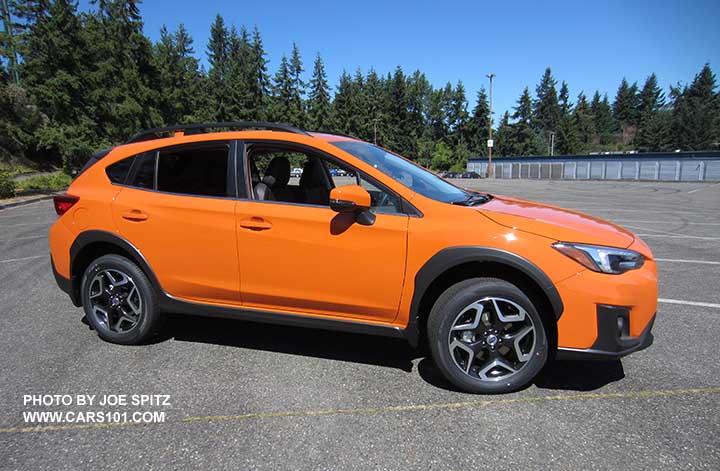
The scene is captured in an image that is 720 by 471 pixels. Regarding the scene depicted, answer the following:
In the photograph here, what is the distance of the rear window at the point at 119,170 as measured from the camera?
3.75m

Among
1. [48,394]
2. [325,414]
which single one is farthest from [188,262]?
[325,414]

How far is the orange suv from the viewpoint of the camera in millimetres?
2711

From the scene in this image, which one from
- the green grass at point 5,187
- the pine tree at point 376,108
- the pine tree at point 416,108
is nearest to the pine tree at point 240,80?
the pine tree at point 376,108

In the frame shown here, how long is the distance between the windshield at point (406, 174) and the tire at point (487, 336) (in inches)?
29.3

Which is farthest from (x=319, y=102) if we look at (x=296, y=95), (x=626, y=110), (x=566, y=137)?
(x=626, y=110)

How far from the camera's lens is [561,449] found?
2350mm

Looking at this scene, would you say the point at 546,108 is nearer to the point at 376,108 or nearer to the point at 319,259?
the point at 376,108

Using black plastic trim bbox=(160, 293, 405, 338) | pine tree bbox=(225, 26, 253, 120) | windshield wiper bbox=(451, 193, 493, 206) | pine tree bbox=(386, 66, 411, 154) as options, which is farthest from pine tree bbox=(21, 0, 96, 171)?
pine tree bbox=(386, 66, 411, 154)

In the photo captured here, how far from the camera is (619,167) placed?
47.1 m

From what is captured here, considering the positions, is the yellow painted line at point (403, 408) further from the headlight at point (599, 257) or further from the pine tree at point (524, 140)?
the pine tree at point (524, 140)

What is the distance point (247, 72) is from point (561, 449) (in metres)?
89.6

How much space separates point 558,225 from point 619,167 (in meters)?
51.9

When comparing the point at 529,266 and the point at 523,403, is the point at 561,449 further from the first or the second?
the point at 529,266

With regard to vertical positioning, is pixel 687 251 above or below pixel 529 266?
below
